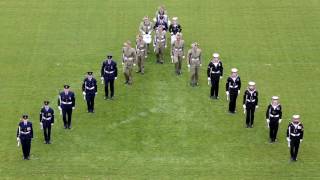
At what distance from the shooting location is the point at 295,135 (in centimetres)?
4216

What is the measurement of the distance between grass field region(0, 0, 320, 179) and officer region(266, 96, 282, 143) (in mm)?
703

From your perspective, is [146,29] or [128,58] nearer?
[128,58]

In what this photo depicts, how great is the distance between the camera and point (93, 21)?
2224 inches

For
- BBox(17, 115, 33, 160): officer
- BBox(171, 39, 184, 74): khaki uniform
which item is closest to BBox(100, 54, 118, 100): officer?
BBox(171, 39, 184, 74): khaki uniform

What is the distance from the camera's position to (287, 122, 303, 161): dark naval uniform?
138 feet

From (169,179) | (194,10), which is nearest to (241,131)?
(169,179)

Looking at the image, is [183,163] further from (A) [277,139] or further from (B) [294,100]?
(B) [294,100]

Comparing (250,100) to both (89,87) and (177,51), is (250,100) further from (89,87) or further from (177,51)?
(89,87)

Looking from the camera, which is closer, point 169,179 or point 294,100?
point 169,179

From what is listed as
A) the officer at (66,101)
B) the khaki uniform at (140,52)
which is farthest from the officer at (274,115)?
the officer at (66,101)

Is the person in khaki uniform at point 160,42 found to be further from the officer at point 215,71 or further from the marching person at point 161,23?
the officer at point 215,71

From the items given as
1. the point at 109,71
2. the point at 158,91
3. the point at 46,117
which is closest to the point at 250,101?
the point at 158,91

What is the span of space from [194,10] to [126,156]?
17.3m

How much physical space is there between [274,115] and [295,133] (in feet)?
5.99
